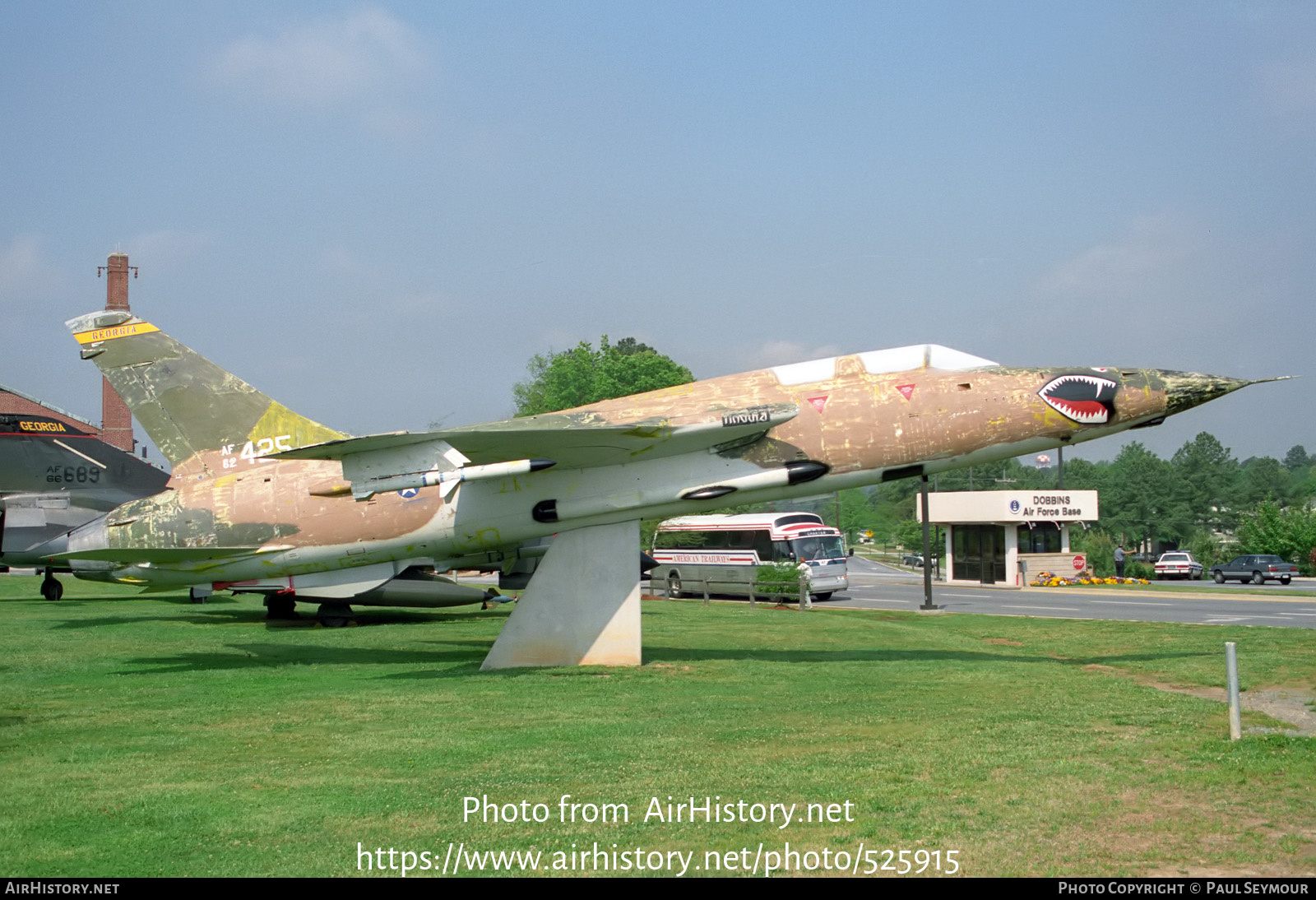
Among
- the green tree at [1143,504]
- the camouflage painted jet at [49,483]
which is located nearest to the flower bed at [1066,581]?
the camouflage painted jet at [49,483]

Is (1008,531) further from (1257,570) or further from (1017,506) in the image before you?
(1257,570)

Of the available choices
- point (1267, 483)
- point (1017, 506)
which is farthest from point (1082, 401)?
point (1267, 483)

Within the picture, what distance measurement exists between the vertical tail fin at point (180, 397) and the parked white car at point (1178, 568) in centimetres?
5950

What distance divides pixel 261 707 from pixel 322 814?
5.19m

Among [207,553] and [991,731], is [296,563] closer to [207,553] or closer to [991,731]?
[207,553]

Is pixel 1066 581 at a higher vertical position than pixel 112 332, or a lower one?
lower

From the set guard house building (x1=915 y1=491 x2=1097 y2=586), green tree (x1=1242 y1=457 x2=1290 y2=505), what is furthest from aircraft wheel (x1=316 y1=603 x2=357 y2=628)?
green tree (x1=1242 y1=457 x2=1290 y2=505)

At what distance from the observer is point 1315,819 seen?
6.38 m

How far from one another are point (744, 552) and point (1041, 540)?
22186 mm

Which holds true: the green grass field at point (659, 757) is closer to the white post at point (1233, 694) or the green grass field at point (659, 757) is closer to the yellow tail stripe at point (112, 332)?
the white post at point (1233, 694)

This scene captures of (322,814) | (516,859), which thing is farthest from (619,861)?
(322,814)

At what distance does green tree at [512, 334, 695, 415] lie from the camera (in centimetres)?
8188

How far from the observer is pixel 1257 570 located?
54.2 metres
